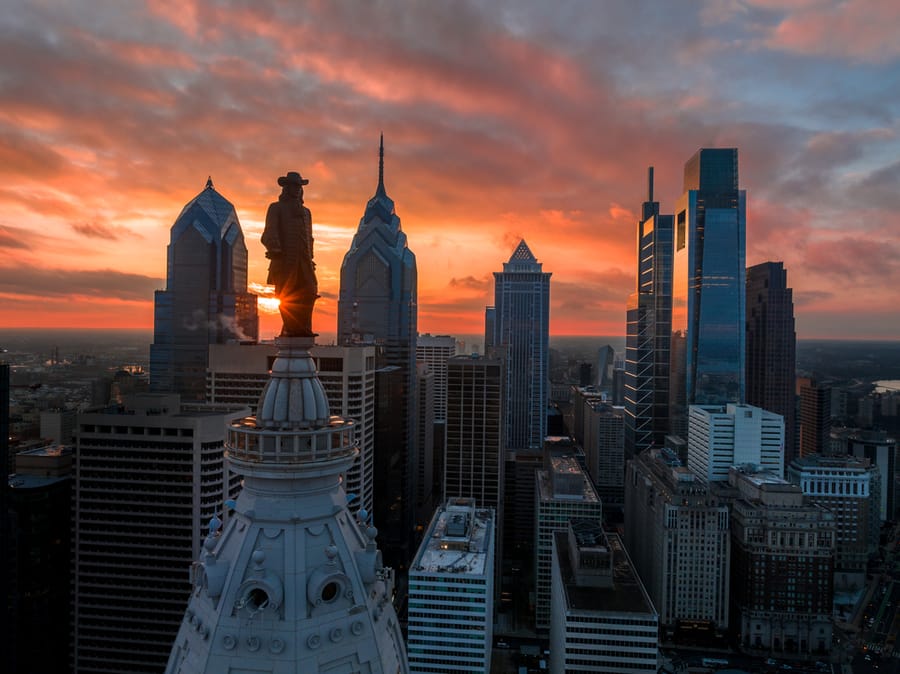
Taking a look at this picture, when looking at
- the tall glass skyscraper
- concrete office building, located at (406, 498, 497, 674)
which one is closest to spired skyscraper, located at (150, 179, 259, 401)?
the tall glass skyscraper

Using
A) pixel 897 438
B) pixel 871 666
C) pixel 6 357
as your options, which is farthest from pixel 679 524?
pixel 897 438

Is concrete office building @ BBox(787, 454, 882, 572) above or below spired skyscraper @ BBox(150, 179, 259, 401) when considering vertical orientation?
below

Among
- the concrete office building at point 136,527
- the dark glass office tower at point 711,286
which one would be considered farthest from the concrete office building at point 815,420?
the concrete office building at point 136,527

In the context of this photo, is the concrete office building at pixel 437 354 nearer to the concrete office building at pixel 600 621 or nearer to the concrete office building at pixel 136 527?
the concrete office building at pixel 600 621

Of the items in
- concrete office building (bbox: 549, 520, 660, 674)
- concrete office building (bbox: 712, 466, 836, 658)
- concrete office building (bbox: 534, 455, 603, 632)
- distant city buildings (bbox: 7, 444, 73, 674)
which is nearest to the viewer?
distant city buildings (bbox: 7, 444, 73, 674)

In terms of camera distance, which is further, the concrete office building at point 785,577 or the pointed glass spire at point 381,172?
the pointed glass spire at point 381,172

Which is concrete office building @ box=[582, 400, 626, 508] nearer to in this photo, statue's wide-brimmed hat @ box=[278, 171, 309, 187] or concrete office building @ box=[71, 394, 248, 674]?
concrete office building @ box=[71, 394, 248, 674]

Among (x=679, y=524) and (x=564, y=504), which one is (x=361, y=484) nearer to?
(x=564, y=504)
